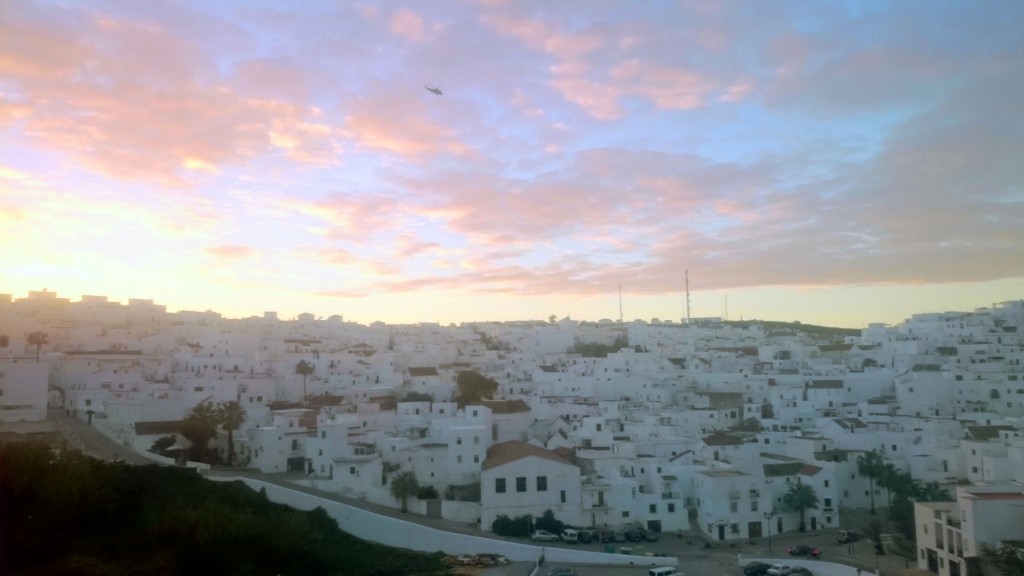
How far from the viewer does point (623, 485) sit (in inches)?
938

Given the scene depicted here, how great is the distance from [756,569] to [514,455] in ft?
26.1

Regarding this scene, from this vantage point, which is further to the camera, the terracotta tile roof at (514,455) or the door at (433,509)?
the terracotta tile roof at (514,455)

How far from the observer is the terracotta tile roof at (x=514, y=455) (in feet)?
77.4

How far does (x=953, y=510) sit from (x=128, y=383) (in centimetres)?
3033

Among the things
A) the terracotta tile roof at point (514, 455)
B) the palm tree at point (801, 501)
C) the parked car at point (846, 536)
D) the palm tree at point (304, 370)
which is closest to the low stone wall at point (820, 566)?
the parked car at point (846, 536)

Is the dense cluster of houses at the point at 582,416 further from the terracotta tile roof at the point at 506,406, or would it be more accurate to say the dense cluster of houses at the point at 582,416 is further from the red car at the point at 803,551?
the red car at the point at 803,551

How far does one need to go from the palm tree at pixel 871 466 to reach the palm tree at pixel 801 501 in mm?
2751

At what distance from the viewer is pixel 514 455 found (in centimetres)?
2394

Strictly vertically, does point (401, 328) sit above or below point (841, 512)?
above

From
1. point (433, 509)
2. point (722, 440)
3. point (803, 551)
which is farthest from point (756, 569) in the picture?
point (433, 509)

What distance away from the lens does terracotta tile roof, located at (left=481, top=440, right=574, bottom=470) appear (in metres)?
23.6

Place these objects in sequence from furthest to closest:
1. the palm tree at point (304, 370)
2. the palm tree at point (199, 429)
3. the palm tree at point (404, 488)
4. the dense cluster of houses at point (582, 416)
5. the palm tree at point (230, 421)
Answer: the palm tree at point (304, 370) < the palm tree at point (230, 421) < the palm tree at point (199, 429) < the dense cluster of houses at point (582, 416) < the palm tree at point (404, 488)

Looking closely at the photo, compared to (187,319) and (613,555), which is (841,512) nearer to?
(613,555)

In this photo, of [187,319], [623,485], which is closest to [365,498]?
[623,485]
